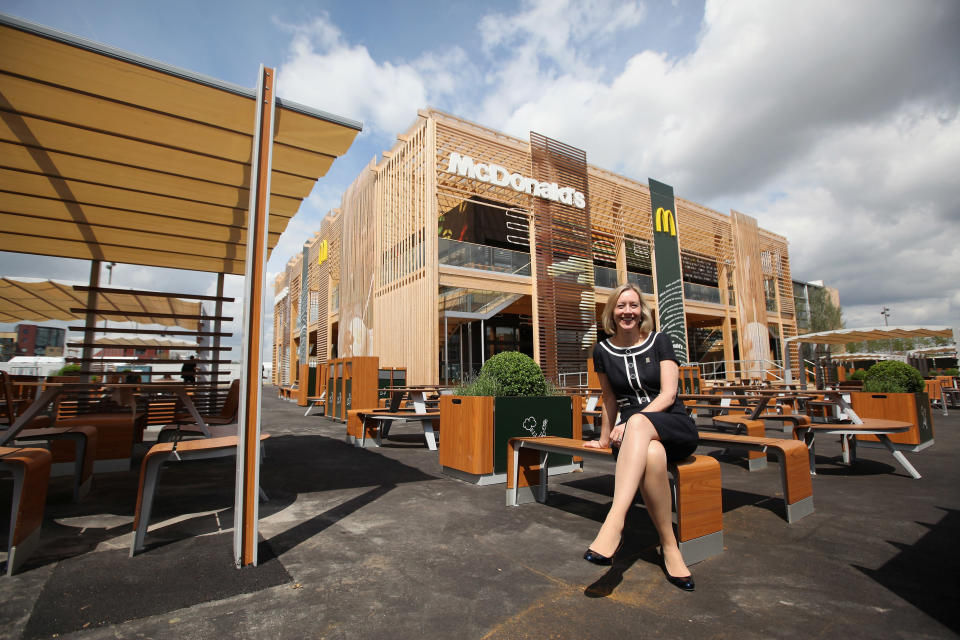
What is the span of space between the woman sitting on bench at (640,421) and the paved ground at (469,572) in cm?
28

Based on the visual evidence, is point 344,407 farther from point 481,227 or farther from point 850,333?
point 850,333

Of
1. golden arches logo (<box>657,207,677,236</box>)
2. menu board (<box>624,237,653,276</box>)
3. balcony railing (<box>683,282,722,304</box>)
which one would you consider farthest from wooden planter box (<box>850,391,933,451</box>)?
balcony railing (<box>683,282,722,304</box>)

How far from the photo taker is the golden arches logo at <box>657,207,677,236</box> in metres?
20.5

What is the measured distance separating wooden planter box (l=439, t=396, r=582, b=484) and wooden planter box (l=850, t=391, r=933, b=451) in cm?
448

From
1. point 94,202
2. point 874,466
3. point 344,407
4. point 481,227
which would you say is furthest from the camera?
point 481,227

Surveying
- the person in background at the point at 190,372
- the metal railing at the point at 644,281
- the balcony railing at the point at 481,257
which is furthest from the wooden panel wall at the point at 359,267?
the metal railing at the point at 644,281

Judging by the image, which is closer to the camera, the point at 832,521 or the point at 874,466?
the point at 832,521

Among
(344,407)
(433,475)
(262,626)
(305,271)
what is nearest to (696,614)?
(262,626)

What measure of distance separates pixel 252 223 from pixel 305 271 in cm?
2836

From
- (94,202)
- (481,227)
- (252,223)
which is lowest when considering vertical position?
(252,223)

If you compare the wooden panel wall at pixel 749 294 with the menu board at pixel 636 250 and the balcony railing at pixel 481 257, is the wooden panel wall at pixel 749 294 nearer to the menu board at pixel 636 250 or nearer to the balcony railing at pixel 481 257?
the menu board at pixel 636 250

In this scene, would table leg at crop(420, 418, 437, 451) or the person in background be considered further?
table leg at crop(420, 418, 437, 451)

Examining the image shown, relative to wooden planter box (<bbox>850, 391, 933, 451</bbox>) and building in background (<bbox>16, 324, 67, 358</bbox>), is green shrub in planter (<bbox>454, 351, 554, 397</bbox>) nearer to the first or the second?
wooden planter box (<bbox>850, 391, 933, 451</bbox>)

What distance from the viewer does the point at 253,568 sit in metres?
2.51
